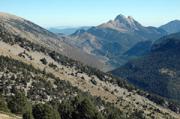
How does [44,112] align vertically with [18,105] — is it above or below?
above

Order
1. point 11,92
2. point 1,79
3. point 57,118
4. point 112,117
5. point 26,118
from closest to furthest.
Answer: point 26,118
point 57,118
point 112,117
point 11,92
point 1,79

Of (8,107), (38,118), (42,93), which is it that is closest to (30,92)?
(42,93)

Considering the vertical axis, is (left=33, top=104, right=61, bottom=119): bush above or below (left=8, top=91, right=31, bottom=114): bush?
above

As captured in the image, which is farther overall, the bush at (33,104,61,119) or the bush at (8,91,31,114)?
the bush at (8,91,31,114)

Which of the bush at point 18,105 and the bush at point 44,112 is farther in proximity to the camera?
the bush at point 18,105

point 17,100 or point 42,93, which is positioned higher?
point 17,100

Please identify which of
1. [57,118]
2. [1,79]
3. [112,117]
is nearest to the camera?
[57,118]

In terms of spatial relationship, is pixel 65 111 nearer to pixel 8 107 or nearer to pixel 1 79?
pixel 8 107

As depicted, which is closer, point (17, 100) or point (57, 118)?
point (57, 118)

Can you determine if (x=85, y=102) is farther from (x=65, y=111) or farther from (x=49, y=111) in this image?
(x=49, y=111)

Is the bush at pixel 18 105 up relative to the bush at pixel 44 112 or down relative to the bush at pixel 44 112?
down

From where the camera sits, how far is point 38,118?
367 ft

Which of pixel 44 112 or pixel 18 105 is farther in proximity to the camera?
pixel 18 105

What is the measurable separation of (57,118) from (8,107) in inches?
912
